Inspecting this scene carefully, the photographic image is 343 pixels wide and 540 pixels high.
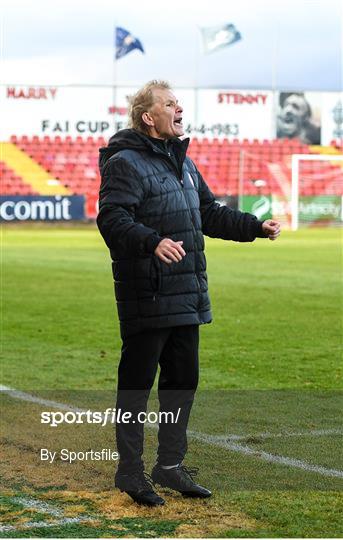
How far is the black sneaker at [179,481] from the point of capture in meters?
4.84

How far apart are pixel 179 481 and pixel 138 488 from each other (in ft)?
0.76

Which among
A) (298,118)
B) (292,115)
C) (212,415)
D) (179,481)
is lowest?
(212,415)

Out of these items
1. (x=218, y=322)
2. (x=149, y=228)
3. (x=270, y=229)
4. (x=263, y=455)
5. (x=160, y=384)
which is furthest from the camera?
(x=218, y=322)

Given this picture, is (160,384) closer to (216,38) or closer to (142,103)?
(142,103)

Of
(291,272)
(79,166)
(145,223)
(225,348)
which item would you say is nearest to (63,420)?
(145,223)

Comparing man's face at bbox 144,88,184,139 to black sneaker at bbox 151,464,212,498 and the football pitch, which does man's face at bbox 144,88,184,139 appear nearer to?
black sneaker at bbox 151,464,212,498

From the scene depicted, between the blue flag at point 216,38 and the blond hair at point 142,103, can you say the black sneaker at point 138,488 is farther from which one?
the blue flag at point 216,38

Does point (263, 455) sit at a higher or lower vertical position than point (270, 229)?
lower

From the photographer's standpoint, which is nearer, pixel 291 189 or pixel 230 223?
pixel 230 223

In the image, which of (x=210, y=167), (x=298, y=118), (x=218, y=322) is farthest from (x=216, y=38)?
(x=218, y=322)

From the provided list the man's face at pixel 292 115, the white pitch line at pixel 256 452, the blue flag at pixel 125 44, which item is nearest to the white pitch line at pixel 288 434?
the white pitch line at pixel 256 452

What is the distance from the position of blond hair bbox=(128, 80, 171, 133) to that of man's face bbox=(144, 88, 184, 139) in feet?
0.06

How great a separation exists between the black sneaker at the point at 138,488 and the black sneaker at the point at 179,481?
0.44 feet

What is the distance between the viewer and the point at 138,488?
186 inches
